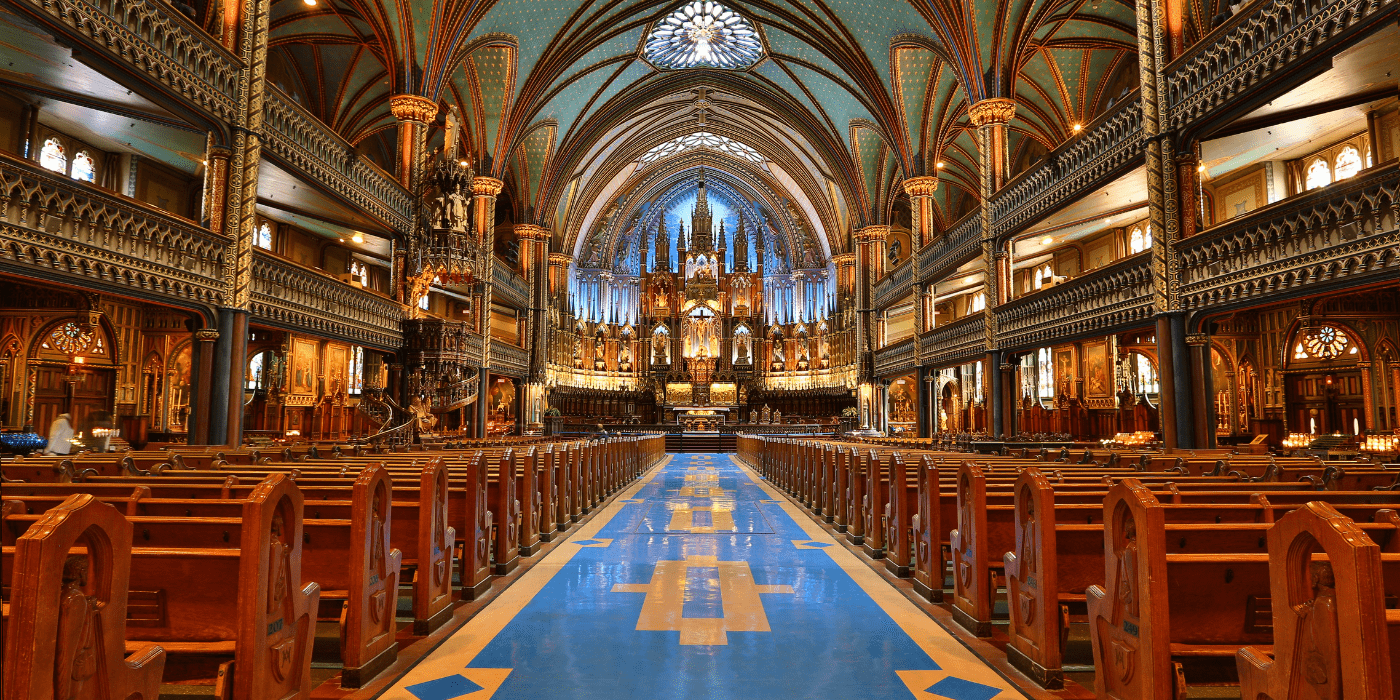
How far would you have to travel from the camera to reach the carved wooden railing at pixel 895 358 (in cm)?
Result: 2644

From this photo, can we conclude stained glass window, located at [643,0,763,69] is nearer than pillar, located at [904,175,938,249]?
No

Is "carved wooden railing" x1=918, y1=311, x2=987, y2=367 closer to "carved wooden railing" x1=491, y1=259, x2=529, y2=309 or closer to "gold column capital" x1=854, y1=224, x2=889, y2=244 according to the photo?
"gold column capital" x1=854, y1=224, x2=889, y2=244

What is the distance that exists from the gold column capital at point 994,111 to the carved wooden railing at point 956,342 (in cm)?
499

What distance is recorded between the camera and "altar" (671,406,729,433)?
3669 cm

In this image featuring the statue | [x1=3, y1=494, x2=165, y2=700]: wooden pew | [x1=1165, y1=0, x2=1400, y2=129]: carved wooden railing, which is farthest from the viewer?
[x1=1165, y1=0, x2=1400, y2=129]: carved wooden railing

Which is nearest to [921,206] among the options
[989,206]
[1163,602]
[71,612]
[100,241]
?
[989,206]

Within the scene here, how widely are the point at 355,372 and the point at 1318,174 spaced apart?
2794cm

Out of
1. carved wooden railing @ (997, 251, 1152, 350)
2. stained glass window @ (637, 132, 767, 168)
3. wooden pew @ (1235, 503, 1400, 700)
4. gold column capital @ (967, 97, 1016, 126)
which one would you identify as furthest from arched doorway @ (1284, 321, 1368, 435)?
stained glass window @ (637, 132, 767, 168)

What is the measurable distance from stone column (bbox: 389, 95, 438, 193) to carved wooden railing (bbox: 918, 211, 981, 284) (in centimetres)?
1481

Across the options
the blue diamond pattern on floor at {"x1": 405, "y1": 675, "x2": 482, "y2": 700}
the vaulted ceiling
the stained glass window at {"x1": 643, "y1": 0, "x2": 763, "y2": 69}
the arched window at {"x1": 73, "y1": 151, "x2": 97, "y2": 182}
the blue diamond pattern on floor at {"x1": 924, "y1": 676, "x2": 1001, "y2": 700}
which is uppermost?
the stained glass window at {"x1": 643, "y1": 0, "x2": 763, "y2": 69}

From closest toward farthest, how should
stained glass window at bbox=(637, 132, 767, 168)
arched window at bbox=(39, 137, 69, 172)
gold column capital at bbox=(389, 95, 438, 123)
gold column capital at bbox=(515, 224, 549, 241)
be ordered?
1. arched window at bbox=(39, 137, 69, 172)
2. gold column capital at bbox=(389, 95, 438, 123)
3. gold column capital at bbox=(515, 224, 549, 241)
4. stained glass window at bbox=(637, 132, 767, 168)

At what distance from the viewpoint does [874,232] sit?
105 feet

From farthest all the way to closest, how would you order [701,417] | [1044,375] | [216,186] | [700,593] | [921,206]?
[701,417] → [1044,375] → [921,206] → [216,186] → [700,593]

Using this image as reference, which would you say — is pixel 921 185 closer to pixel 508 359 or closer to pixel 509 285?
pixel 509 285
